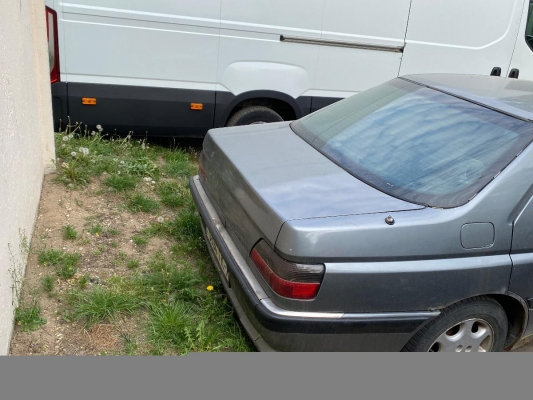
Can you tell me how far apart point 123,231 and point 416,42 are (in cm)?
396

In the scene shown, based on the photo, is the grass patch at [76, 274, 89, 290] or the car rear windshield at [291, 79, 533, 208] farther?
the grass patch at [76, 274, 89, 290]

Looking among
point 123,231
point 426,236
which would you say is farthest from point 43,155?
point 426,236

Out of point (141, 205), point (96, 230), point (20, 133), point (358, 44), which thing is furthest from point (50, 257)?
point (358, 44)

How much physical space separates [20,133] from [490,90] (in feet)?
10.4

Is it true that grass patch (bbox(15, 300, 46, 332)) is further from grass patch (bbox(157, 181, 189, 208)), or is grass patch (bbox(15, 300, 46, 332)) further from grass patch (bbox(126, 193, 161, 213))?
grass patch (bbox(157, 181, 189, 208))

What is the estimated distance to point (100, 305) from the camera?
321cm

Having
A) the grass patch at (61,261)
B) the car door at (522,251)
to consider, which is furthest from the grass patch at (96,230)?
the car door at (522,251)

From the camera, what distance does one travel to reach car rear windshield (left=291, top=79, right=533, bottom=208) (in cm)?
280

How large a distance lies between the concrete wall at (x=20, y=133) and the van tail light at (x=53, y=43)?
1.66 ft

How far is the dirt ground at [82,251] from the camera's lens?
298 centimetres

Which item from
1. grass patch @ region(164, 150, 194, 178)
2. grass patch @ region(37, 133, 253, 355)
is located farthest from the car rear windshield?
grass patch @ region(164, 150, 194, 178)

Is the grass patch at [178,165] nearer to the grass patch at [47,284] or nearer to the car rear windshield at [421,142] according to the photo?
the car rear windshield at [421,142]

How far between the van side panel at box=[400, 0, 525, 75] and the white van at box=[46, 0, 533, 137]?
0.01 meters

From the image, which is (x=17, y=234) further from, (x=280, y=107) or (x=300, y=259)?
(x=280, y=107)
